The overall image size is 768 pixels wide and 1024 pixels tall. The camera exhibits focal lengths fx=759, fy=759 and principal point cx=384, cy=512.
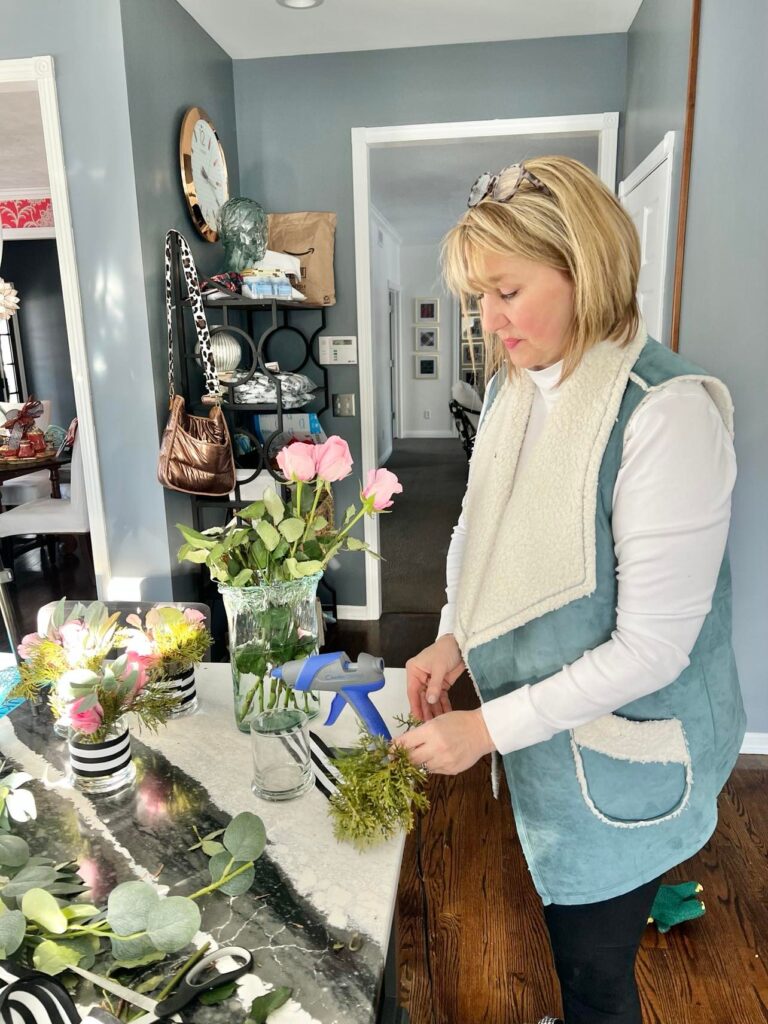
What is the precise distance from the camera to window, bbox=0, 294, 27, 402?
770cm

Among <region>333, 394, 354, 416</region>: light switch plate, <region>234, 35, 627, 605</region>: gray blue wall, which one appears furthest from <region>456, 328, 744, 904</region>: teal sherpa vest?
<region>234, 35, 627, 605</region>: gray blue wall

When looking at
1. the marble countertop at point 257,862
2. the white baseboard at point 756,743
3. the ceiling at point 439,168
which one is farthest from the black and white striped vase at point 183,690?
the ceiling at point 439,168

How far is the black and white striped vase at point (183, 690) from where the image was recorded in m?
1.11

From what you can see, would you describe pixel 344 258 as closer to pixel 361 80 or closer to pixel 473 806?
pixel 361 80

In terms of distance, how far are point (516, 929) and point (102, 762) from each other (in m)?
1.22

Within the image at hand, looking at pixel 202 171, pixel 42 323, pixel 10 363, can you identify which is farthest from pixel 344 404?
pixel 10 363

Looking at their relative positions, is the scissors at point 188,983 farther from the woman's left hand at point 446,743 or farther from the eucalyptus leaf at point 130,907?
the woman's left hand at point 446,743

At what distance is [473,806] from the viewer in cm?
221

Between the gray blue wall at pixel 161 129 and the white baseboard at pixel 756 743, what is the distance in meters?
1.99

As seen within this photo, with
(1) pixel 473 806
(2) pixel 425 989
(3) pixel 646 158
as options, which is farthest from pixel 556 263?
(3) pixel 646 158

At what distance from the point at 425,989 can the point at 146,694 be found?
1.02m

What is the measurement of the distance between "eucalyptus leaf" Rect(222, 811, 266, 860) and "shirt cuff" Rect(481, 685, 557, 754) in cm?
27

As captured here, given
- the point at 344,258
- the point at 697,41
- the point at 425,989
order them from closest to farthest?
1. the point at 425,989
2. the point at 697,41
3. the point at 344,258

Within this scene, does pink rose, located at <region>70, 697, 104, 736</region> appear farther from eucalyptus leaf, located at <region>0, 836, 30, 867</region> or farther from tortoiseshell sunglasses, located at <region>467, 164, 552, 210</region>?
tortoiseshell sunglasses, located at <region>467, 164, 552, 210</region>
